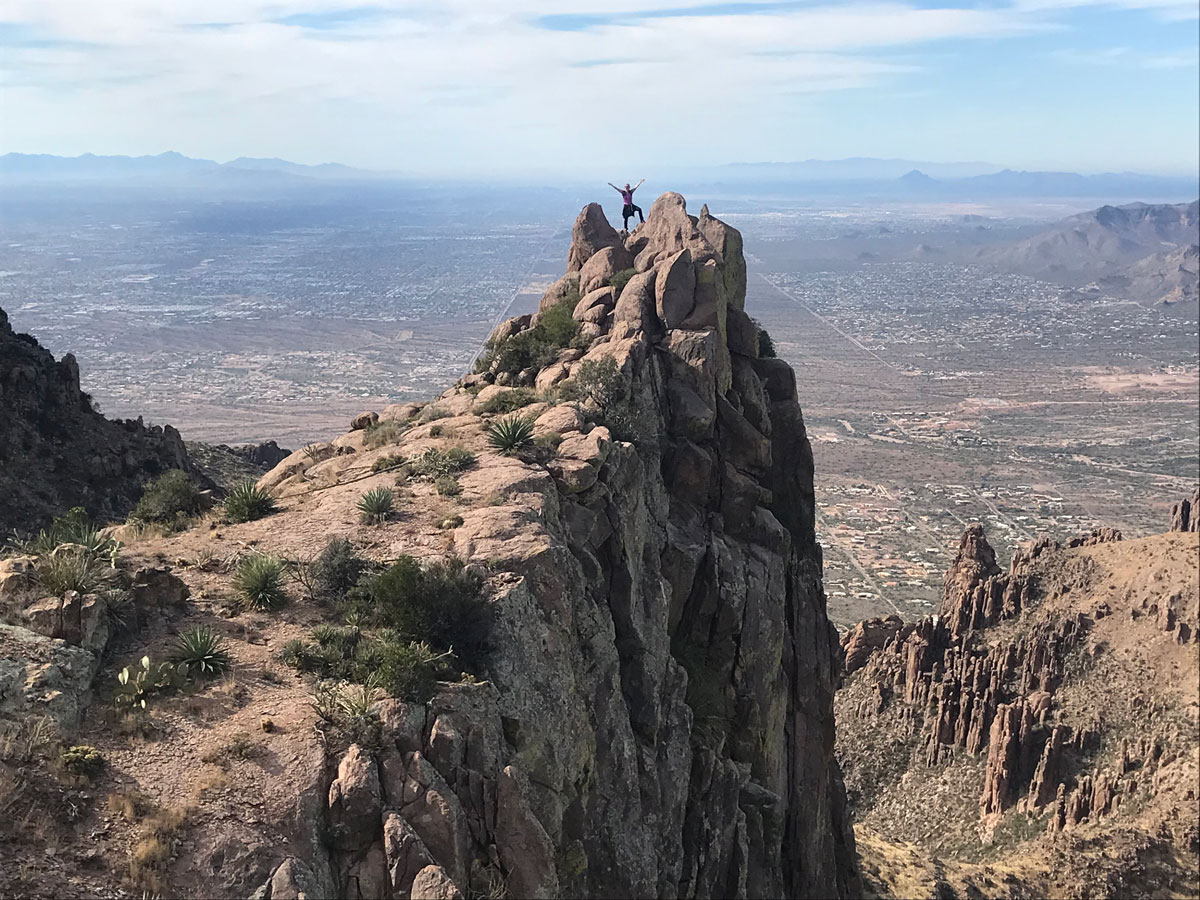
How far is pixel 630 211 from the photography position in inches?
1538

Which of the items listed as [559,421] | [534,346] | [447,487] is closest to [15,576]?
[447,487]

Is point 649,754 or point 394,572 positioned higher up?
point 394,572

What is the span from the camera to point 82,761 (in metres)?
12.1

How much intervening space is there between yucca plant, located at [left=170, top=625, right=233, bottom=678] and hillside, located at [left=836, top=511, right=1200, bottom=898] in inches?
1150

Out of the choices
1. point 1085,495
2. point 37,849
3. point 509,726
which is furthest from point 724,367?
point 1085,495

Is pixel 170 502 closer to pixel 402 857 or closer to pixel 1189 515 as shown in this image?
pixel 402 857

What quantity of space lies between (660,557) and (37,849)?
1487cm

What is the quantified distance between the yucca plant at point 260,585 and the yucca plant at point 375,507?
2.68 m

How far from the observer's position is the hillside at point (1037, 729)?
137 feet

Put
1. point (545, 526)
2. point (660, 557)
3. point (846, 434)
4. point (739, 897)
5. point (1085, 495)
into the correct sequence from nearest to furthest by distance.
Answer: point (545, 526) < point (739, 897) < point (660, 557) < point (1085, 495) < point (846, 434)

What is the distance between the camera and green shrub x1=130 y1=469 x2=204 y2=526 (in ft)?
68.6

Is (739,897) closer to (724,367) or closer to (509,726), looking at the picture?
(509,726)

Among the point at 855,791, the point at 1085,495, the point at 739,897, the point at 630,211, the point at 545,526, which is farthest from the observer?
the point at 1085,495

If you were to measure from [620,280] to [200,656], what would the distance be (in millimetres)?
20954
